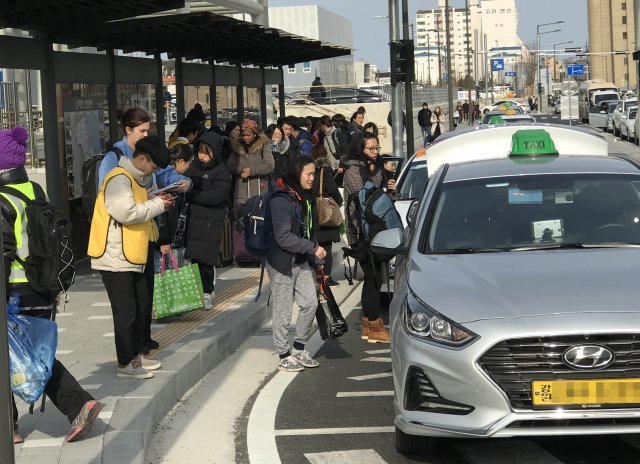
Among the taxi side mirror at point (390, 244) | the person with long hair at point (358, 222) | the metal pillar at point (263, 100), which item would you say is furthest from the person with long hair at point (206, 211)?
the metal pillar at point (263, 100)

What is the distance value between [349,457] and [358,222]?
416 cm

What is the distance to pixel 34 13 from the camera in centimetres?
1244

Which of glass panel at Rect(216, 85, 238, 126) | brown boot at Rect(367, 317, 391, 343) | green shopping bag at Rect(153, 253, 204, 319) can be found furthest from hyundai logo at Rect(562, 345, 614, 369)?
glass panel at Rect(216, 85, 238, 126)

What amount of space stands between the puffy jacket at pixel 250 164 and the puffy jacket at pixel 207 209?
3002 mm

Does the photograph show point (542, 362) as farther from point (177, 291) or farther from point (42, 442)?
point (177, 291)

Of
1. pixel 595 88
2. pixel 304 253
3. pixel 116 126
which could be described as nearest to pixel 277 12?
pixel 595 88

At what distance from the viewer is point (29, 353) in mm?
6516

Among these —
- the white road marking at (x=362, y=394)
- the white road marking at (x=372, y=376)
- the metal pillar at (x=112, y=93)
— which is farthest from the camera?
the metal pillar at (x=112, y=93)

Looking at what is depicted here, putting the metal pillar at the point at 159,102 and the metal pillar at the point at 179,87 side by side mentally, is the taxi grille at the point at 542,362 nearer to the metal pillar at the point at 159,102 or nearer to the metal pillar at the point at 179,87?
the metal pillar at the point at 159,102

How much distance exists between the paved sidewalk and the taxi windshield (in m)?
1.99

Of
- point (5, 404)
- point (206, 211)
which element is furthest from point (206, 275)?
point (5, 404)

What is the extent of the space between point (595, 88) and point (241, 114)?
75.6m

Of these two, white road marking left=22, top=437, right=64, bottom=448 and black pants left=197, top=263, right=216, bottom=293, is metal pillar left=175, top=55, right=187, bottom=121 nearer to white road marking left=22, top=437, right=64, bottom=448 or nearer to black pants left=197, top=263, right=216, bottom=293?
black pants left=197, top=263, right=216, bottom=293

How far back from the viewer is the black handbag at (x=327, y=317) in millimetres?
9766
